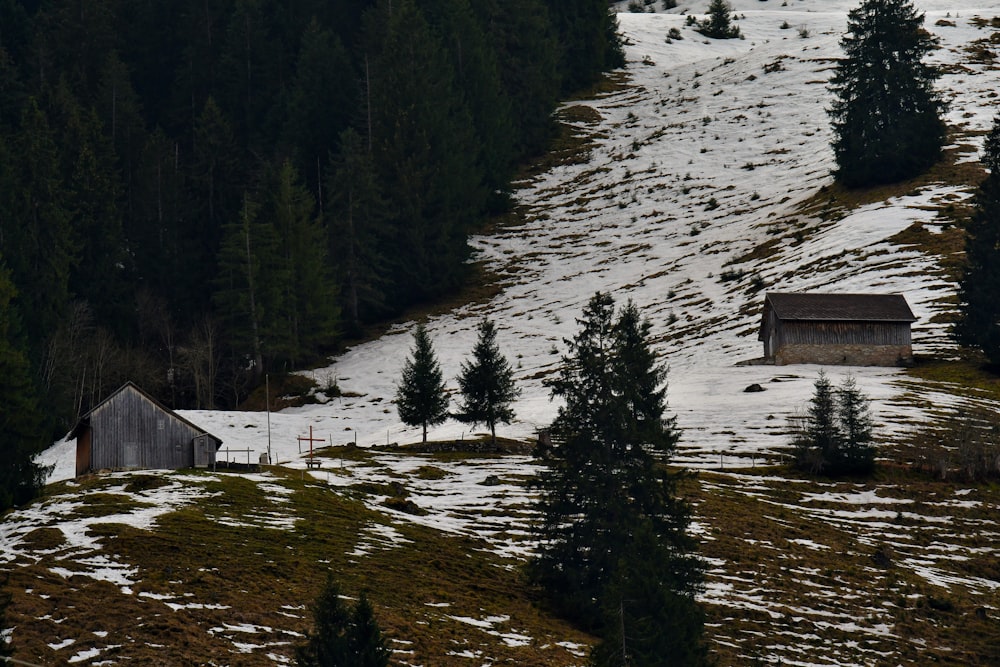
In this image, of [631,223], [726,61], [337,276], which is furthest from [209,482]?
[726,61]

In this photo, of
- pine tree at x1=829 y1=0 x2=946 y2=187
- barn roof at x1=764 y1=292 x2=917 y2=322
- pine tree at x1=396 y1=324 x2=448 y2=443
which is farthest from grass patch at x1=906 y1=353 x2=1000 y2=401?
pine tree at x1=829 y1=0 x2=946 y2=187

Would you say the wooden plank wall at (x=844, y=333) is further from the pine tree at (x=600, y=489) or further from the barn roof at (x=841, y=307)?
the pine tree at (x=600, y=489)

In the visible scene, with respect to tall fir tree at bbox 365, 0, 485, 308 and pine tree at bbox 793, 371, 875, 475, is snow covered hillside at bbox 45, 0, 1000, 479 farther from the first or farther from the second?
tall fir tree at bbox 365, 0, 485, 308

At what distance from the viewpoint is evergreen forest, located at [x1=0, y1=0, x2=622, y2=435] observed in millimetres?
94500

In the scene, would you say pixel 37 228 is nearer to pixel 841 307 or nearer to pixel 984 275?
pixel 841 307

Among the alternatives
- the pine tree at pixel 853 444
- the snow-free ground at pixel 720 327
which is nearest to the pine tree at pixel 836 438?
the pine tree at pixel 853 444

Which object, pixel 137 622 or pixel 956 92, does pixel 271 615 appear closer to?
pixel 137 622

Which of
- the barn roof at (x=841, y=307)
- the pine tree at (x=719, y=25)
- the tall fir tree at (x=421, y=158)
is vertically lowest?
the barn roof at (x=841, y=307)

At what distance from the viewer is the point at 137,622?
37.7 m

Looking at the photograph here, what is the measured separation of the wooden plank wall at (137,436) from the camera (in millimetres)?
58781

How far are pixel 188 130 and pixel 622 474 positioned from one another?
91.3m

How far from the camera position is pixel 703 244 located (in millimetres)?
103188

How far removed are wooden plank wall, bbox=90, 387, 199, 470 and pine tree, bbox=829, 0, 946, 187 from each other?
60468 millimetres

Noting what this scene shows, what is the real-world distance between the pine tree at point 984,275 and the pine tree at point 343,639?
165 ft
